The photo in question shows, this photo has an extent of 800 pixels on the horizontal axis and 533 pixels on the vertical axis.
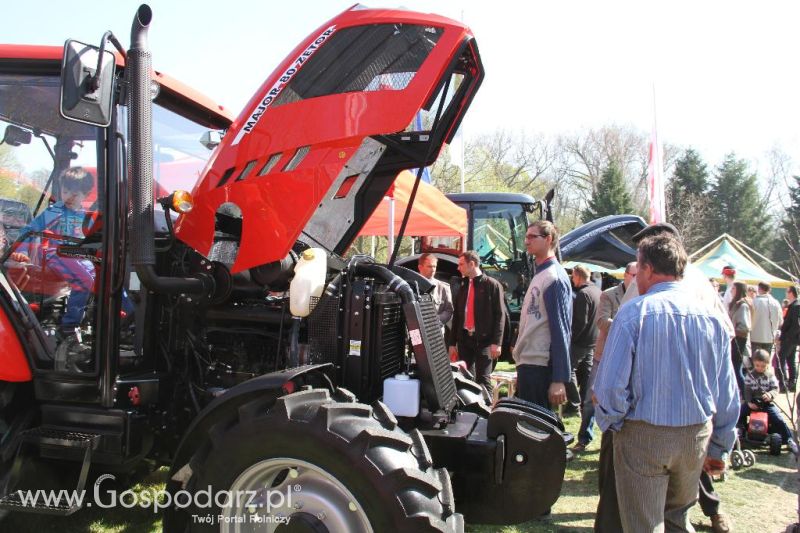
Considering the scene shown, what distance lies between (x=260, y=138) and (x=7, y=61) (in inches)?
51.8

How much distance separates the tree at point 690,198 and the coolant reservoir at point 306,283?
3513cm

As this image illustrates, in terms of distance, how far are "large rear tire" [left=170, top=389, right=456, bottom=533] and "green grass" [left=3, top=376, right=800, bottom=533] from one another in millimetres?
1432

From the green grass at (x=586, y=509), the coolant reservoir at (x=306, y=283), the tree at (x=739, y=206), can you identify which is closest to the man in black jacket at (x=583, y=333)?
the green grass at (x=586, y=509)

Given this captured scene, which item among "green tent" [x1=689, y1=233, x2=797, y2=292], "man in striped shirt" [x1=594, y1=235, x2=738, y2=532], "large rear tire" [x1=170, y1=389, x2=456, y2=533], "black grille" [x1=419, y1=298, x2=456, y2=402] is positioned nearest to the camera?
"large rear tire" [x1=170, y1=389, x2=456, y2=533]

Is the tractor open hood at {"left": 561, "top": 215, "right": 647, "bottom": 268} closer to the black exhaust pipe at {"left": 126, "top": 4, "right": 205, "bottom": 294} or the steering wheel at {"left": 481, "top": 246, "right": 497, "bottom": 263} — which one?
the steering wheel at {"left": 481, "top": 246, "right": 497, "bottom": 263}

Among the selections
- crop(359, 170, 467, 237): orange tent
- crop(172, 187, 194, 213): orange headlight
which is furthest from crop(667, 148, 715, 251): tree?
crop(172, 187, 194, 213): orange headlight

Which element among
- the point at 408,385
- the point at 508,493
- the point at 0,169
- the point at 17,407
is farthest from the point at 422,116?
the point at 17,407

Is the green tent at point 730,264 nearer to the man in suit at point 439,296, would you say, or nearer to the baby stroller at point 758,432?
the baby stroller at point 758,432

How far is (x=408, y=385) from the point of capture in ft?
9.24

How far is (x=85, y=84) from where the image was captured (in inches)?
97.1

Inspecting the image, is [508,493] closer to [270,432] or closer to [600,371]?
[600,371]

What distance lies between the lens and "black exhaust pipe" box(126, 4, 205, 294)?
262 centimetres

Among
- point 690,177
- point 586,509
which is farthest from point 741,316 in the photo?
point 690,177

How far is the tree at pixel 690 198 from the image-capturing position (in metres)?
34.4
